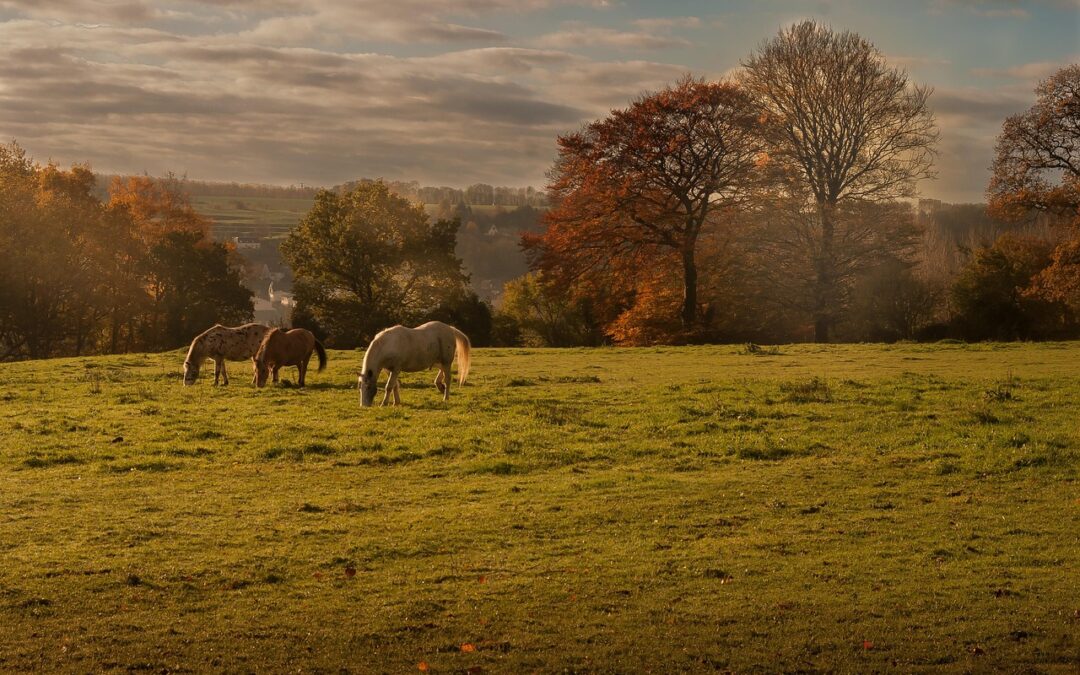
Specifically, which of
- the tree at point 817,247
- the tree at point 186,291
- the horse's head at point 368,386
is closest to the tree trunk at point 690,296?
the tree at point 817,247

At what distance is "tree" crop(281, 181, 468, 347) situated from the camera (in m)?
58.0

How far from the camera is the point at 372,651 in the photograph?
8.24 meters

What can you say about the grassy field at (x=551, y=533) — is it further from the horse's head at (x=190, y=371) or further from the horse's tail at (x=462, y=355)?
the horse's head at (x=190, y=371)

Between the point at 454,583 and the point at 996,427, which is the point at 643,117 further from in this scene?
the point at 454,583

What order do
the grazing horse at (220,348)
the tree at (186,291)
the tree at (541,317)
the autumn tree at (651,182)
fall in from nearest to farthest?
the grazing horse at (220,348) < the autumn tree at (651,182) < the tree at (186,291) < the tree at (541,317)

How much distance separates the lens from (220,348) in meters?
26.9

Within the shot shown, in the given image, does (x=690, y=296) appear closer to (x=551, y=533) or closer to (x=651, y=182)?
(x=651, y=182)

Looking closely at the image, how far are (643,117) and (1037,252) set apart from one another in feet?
68.5

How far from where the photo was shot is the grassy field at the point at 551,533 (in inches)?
329

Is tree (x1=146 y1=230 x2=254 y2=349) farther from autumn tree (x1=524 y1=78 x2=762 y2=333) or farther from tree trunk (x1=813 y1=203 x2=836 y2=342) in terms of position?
tree trunk (x1=813 y1=203 x2=836 y2=342)

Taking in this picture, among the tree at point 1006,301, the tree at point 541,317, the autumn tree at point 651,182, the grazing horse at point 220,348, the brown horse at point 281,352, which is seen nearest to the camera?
the brown horse at point 281,352

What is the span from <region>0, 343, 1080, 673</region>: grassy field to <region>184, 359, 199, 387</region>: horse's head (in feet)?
14.9

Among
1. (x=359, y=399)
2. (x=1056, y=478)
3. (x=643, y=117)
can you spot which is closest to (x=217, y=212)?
(x=643, y=117)

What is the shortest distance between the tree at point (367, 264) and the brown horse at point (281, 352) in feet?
104
